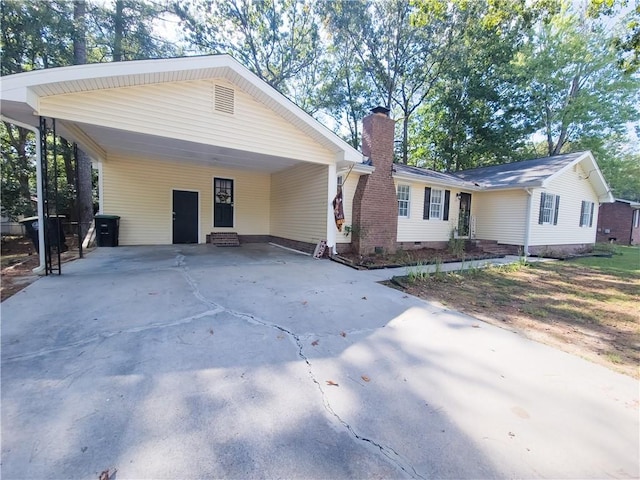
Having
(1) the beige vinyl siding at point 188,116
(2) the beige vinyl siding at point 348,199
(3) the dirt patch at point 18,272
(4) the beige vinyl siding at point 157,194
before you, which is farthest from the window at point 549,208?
(3) the dirt patch at point 18,272

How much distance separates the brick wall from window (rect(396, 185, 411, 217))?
1894 centimetres

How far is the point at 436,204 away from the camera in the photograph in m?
12.0

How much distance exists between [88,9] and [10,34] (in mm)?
2987

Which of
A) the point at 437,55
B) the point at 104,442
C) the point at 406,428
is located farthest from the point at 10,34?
the point at 437,55

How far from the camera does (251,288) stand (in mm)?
5211


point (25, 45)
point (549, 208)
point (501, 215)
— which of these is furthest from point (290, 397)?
point (25, 45)

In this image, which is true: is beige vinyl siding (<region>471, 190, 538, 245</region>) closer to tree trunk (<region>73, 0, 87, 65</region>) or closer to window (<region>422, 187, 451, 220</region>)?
window (<region>422, 187, 451, 220</region>)

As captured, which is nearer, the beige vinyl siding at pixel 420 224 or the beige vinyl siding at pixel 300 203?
the beige vinyl siding at pixel 300 203

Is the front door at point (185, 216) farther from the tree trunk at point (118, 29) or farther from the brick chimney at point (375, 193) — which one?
the tree trunk at point (118, 29)

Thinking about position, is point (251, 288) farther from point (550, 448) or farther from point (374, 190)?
point (374, 190)

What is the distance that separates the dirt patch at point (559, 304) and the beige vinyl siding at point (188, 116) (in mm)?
4862

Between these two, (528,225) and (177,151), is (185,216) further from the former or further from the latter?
(528,225)

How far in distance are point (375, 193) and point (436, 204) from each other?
4.10 meters

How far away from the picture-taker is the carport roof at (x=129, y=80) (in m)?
4.95
